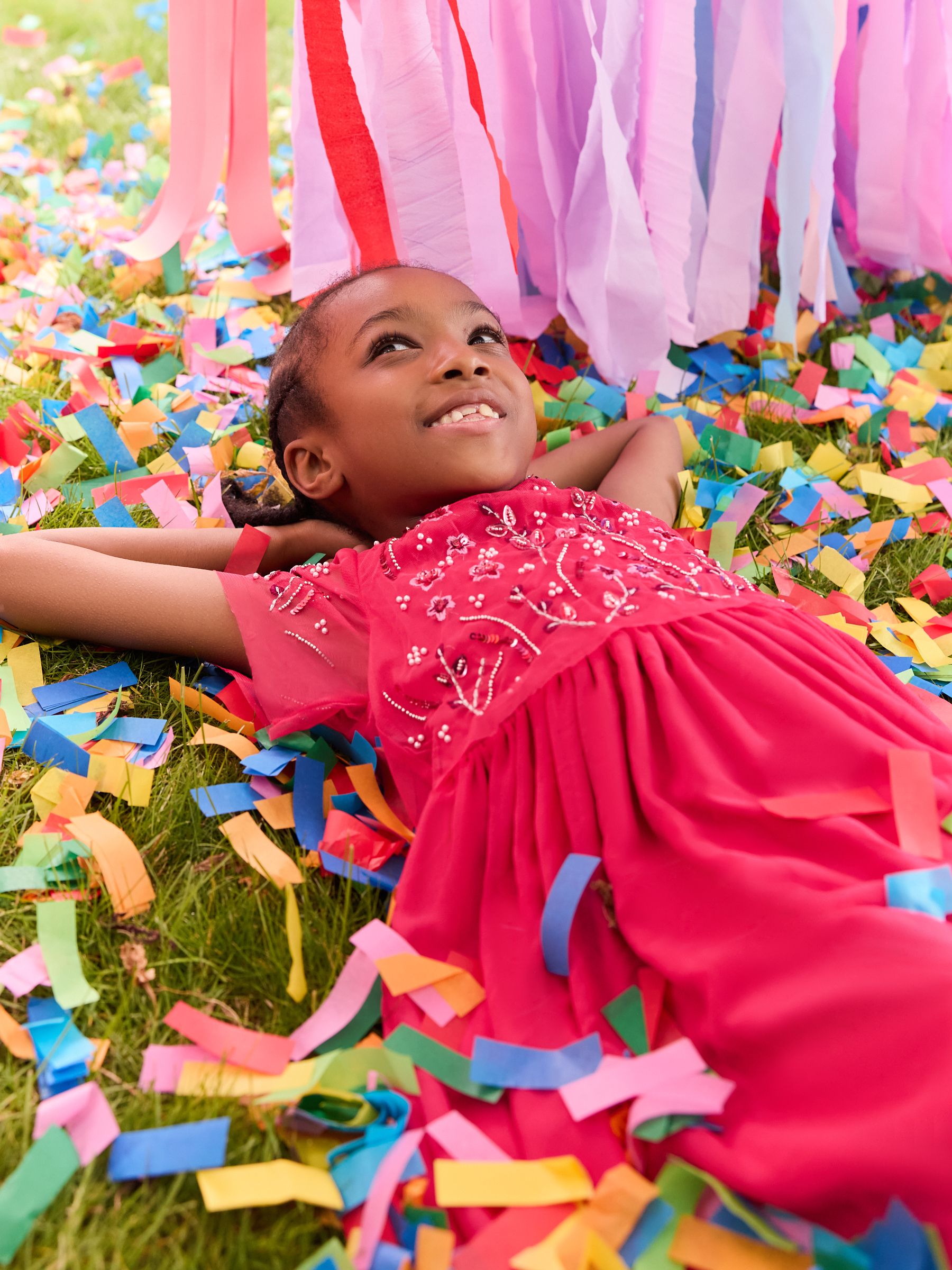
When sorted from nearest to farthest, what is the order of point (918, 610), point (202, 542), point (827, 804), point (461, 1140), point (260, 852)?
point (461, 1140)
point (827, 804)
point (260, 852)
point (202, 542)
point (918, 610)

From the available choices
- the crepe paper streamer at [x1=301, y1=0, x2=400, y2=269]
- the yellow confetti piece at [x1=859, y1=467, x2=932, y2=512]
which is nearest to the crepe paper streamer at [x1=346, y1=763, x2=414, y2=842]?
the crepe paper streamer at [x1=301, y1=0, x2=400, y2=269]

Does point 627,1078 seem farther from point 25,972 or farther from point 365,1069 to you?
point 25,972

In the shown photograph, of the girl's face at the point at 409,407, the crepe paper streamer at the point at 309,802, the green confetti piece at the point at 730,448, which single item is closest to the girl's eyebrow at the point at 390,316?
the girl's face at the point at 409,407

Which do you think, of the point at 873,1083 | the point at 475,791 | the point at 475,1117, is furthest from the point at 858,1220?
the point at 475,791

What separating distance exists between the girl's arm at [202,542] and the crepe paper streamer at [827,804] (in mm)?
887

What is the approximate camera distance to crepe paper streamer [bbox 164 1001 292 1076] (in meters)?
1.16

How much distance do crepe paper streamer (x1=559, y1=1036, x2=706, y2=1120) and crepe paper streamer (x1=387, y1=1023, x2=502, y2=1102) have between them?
83 mm

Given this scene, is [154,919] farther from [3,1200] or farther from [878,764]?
[878,764]

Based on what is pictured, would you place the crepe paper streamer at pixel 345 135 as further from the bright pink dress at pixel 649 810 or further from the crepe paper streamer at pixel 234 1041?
the crepe paper streamer at pixel 234 1041

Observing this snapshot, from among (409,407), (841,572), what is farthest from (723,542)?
(409,407)

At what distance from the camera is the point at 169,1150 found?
106 cm

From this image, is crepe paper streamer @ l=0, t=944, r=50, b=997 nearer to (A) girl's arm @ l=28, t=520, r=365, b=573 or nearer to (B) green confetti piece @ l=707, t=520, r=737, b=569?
(A) girl's arm @ l=28, t=520, r=365, b=573

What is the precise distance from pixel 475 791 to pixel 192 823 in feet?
1.30

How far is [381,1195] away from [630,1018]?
31 cm
